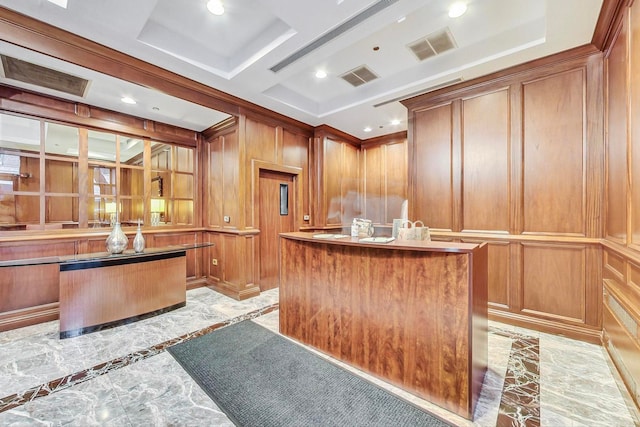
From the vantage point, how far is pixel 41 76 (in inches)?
119

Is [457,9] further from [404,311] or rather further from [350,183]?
[350,183]

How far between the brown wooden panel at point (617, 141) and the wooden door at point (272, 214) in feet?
13.5

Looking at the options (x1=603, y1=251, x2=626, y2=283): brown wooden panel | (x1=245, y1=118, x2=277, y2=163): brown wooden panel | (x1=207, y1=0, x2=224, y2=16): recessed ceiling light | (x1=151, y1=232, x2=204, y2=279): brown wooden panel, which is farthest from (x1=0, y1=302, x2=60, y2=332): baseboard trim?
(x1=603, y1=251, x2=626, y2=283): brown wooden panel

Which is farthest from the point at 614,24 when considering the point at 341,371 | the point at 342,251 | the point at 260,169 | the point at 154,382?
the point at 154,382

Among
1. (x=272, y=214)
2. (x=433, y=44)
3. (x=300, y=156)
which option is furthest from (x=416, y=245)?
(x=300, y=156)

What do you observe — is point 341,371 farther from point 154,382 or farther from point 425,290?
point 154,382

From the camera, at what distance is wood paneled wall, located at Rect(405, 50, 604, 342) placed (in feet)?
8.96

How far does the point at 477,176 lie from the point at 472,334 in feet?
7.67

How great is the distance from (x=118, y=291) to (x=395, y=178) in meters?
5.02

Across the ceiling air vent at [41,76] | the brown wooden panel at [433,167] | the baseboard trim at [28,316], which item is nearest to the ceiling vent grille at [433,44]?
the brown wooden panel at [433,167]

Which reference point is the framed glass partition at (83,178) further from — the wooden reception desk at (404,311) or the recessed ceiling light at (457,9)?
the recessed ceiling light at (457,9)

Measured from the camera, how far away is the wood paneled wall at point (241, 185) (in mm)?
4164

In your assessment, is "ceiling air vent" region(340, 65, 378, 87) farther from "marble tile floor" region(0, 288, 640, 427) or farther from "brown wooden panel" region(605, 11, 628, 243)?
"marble tile floor" region(0, 288, 640, 427)

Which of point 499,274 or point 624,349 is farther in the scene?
point 499,274
